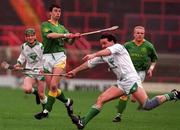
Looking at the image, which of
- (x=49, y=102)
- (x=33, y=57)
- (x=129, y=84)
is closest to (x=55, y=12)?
(x=49, y=102)

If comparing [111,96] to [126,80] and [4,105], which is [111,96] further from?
[4,105]

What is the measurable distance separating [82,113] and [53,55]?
2.77 meters

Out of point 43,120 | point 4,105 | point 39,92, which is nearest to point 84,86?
point 4,105

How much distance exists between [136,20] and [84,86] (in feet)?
14.9

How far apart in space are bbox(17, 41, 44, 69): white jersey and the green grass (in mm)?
1164

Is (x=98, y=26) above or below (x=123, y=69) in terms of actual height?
below

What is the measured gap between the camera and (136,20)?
112 ft

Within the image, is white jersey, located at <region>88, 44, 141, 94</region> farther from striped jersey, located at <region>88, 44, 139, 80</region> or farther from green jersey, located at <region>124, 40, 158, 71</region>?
green jersey, located at <region>124, 40, 158, 71</region>

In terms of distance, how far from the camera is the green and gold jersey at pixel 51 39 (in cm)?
1620

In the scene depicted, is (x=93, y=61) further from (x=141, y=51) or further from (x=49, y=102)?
(x=141, y=51)

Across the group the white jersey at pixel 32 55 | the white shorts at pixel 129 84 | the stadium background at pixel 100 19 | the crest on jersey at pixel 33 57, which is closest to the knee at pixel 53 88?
the white jersey at pixel 32 55

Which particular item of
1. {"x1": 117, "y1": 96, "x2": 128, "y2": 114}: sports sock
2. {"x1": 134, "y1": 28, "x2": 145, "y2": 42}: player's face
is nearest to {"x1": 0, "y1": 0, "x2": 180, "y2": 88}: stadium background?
{"x1": 134, "y1": 28, "x2": 145, "y2": 42}: player's face

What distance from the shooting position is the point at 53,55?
16359mm

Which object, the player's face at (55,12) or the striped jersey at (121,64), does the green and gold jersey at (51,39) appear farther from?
the striped jersey at (121,64)
